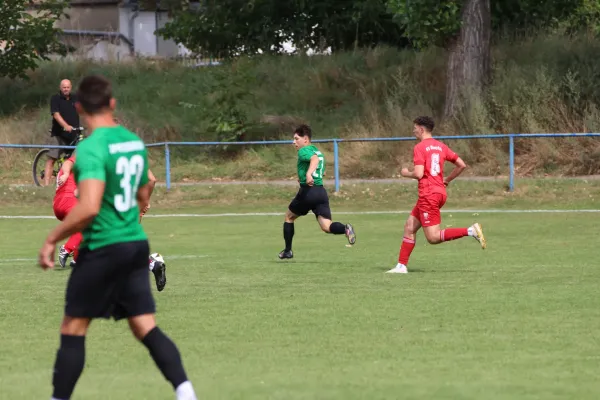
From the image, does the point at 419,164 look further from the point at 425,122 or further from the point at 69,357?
the point at 69,357

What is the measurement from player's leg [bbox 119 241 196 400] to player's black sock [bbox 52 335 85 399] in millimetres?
252

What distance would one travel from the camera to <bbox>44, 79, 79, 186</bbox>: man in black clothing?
2481 centimetres

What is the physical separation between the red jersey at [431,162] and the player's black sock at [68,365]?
7186 mm

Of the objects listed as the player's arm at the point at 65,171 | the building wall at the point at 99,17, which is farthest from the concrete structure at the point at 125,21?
the player's arm at the point at 65,171

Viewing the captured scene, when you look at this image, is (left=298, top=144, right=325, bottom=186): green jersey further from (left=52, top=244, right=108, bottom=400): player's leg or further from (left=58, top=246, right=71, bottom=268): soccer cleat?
(left=52, top=244, right=108, bottom=400): player's leg

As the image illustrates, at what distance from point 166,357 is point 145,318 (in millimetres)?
217

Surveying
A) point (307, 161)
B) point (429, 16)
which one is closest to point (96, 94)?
point (307, 161)

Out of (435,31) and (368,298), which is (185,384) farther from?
(435,31)

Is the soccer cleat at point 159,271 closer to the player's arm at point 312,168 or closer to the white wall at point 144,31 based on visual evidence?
the player's arm at point 312,168

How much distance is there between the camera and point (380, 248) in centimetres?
1722

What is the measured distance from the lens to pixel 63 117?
25.3 meters

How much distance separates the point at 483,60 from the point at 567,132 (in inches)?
110

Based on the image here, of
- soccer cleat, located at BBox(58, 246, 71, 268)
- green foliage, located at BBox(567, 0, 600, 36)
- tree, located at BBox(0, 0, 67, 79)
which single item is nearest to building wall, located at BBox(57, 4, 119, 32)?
tree, located at BBox(0, 0, 67, 79)

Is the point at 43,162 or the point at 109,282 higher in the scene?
the point at 109,282
